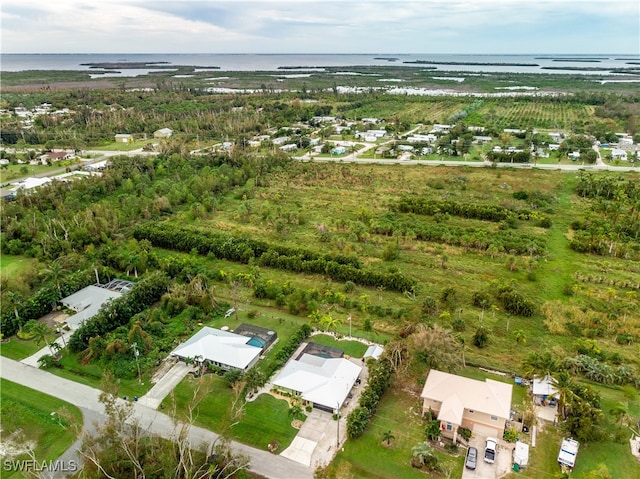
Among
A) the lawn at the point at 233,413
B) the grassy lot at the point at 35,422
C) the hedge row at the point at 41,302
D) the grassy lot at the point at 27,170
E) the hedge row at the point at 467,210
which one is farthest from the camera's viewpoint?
the grassy lot at the point at 27,170

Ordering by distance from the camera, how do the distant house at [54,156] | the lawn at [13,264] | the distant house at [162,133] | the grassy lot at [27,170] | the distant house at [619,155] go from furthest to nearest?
the distant house at [162,133], the distant house at [54,156], the distant house at [619,155], the grassy lot at [27,170], the lawn at [13,264]

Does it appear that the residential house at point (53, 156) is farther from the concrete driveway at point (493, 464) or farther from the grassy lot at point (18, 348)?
the concrete driveway at point (493, 464)

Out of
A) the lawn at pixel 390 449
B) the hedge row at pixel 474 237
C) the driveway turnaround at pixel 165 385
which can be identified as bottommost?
the lawn at pixel 390 449

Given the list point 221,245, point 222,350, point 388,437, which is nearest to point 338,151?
point 221,245

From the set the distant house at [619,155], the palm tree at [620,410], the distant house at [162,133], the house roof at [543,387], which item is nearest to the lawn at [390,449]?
the house roof at [543,387]

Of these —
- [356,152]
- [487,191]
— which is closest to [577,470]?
[487,191]

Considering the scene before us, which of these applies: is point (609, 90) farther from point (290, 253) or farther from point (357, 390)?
point (357, 390)

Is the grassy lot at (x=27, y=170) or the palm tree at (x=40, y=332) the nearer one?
the palm tree at (x=40, y=332)
